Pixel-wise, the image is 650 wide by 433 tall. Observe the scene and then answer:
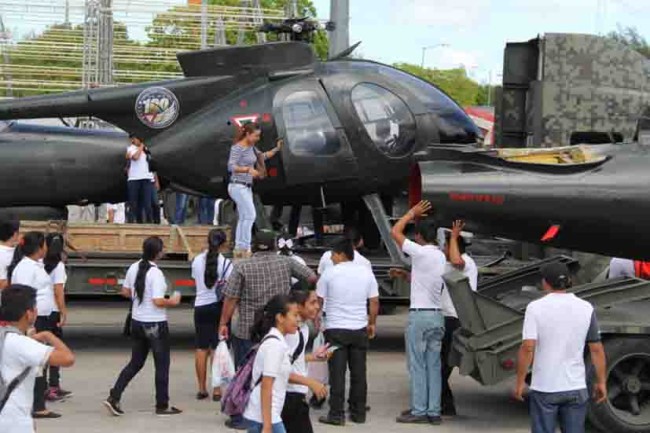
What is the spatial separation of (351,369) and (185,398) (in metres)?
1.74

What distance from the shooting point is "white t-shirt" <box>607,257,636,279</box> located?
38.4 ft

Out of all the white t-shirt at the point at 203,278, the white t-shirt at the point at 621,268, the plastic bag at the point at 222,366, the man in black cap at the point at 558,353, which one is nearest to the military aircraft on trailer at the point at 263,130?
the white t-shirt at the point at 621,268

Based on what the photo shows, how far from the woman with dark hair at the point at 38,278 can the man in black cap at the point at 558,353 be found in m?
3.80

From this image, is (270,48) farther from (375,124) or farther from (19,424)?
(19,424)

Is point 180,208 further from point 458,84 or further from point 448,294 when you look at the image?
point 458,84

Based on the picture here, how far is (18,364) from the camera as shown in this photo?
611 centimetres

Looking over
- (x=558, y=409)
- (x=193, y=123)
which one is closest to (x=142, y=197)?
(x=193, y=123)

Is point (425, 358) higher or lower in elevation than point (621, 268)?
lower

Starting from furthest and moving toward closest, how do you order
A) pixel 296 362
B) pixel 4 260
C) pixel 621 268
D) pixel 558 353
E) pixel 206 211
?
1. pixel 206 211
2. pixel 621 268
3. pixel 4 260
4. pixel 558 353
5. pixel 296 362

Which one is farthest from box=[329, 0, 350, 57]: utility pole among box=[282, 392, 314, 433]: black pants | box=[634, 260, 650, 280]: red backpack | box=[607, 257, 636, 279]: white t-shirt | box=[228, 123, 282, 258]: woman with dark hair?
box=[282, 392, 314, 433]: black pants

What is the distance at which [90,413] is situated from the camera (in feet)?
32.8

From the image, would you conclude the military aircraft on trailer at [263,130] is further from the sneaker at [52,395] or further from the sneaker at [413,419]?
the sneaker at [52,395]

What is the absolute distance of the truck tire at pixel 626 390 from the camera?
362 inches

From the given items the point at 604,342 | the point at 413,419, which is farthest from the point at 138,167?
the point at 604,342
